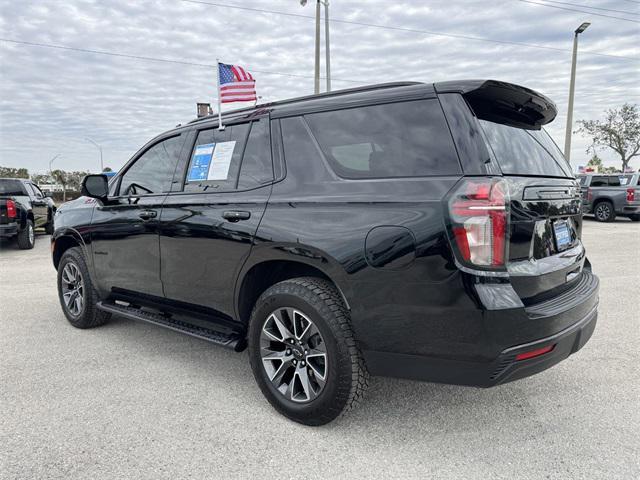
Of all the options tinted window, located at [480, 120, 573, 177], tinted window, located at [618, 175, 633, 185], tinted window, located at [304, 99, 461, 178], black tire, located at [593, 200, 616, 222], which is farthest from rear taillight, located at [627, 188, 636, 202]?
tinted window, located at [304, 99, 461, 178]

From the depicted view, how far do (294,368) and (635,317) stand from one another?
3.80 meters

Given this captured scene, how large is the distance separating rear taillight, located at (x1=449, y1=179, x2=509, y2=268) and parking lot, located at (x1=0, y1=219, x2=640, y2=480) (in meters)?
1.04

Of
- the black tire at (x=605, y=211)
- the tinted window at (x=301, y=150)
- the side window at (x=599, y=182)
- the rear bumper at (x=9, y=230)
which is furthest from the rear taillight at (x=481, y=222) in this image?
the side window at (x=599, y=182)

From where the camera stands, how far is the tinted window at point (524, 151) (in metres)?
2.39

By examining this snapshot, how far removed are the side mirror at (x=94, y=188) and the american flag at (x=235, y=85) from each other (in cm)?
144

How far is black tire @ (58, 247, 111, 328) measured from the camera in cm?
446

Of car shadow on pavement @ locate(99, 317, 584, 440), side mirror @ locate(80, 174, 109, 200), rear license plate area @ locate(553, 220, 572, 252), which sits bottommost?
car shadow on pavement @ locate(99, 317, 584, 440)

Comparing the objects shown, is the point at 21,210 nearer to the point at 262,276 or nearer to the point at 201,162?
the point at 201,162

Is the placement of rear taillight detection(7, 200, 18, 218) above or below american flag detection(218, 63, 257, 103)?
below

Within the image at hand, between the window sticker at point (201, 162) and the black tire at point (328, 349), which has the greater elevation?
the window sticker at point (201, 162)

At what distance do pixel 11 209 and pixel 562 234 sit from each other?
10875mm

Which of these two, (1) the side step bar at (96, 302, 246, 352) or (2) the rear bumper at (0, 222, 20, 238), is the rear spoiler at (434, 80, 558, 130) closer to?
(1) the side step bar at (96, 302, 246, 352)

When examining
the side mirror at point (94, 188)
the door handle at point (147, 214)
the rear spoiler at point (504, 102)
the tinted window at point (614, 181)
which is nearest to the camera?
the rear spoiler at point (504, 102)

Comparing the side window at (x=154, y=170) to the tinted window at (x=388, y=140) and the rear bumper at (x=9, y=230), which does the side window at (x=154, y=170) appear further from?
the rear bumper at (x=9, y=230)
